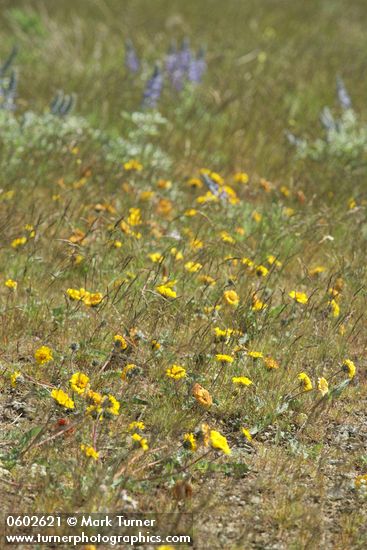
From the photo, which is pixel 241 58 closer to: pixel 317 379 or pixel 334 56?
pixel 334 56

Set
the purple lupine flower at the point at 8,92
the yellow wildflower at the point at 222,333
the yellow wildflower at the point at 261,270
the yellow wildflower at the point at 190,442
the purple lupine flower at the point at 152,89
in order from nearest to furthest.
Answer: the yellow wildflower at the point at 190,442
the yellow wildflower at the point at 222,333
the yellow wildflower at the point at 261,270
the purple lupine flower at the point at 8,92
the purple lupine flower at the point at 152,89

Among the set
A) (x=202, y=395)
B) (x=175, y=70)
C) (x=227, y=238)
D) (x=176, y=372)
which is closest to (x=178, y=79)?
(x=175, y=70)

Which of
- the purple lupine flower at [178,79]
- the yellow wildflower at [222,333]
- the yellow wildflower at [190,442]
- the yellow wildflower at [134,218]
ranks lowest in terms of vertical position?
the yellow wildflower at [190,442]

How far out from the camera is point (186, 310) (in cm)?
399

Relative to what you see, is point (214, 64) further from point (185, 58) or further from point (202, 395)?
point (202, 395)

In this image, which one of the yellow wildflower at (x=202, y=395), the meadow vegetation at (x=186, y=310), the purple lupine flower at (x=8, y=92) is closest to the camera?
the meadow vegetation at (x=186, y=310)

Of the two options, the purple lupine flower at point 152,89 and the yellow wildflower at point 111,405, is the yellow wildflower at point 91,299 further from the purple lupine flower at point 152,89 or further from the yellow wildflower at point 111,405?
the purple lupine flower at point 152,89

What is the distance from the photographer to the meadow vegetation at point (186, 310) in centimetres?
297

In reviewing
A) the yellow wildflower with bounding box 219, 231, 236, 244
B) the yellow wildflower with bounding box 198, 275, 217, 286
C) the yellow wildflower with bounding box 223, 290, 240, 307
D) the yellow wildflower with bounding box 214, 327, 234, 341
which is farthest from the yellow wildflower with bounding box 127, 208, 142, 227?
the yellow wildflower with bounding box 214, 327, 234, 341

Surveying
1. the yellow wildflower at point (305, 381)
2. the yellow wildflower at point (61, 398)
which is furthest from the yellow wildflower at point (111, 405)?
the yellow wildflower at point (305, 381)

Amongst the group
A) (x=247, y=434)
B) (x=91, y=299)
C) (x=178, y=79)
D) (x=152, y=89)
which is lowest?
(x=247, y=434)

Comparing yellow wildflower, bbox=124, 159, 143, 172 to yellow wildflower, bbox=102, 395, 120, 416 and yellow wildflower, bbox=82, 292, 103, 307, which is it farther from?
yellow wildflower, bbox=102, 395, 120, 416

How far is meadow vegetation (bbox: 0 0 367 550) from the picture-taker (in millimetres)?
2967

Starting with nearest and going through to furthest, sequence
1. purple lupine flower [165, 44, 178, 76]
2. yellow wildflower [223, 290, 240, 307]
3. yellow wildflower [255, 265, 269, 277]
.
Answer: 1. yellow wildflower [223, 290, 240, 307]
2. yellow wildflower [255, 265, 269, 277]
3. purple lupine flower [165, 44, 178, 76]
